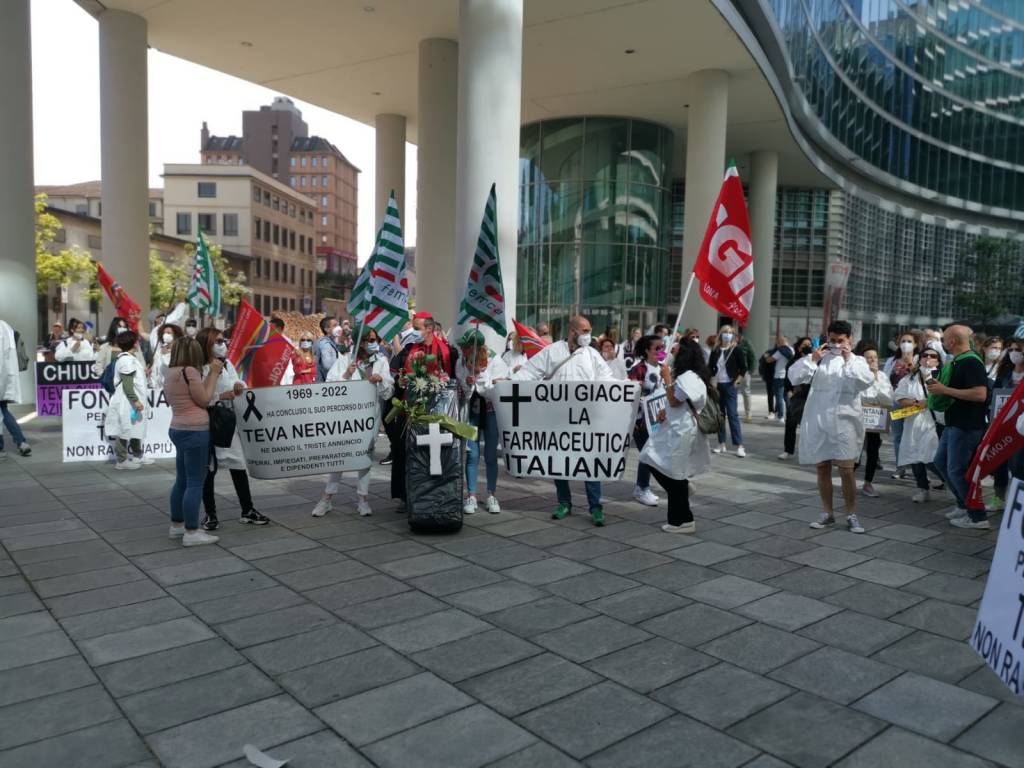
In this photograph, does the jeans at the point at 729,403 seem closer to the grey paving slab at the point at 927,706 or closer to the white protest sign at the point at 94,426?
the white protest sign at the point at 94,426

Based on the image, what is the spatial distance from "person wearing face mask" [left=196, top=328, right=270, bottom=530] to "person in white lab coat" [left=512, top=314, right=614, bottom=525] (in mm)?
2754

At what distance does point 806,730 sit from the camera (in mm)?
3619

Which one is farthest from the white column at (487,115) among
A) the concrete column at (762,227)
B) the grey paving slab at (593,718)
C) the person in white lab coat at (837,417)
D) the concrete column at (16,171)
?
the concrete column at (762,227)

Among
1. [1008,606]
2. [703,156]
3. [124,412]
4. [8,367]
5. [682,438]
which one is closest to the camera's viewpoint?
[1008,606]

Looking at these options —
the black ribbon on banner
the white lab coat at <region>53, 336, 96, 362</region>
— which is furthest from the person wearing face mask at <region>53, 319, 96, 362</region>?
the black ribbon on banner

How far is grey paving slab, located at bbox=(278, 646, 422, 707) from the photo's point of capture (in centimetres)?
396

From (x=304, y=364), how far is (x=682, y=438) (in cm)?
608

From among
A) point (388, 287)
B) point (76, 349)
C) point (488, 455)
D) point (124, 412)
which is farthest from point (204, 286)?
point (488, 455)

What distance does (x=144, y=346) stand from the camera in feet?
46.8

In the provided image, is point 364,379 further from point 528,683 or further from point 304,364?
point 528,683

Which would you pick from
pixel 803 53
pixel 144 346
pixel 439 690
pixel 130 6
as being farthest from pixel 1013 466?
pixel 803 53

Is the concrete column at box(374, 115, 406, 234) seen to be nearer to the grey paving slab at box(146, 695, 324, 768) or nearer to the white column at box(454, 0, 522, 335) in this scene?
the white column at box(454, 0, 522, 335)

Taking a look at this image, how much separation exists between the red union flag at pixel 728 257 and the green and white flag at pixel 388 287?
3.33 metres

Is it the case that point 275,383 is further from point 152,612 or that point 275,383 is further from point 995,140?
point 995,140
